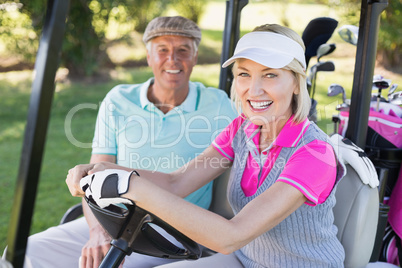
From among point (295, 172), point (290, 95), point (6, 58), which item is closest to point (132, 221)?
point (295, 172)

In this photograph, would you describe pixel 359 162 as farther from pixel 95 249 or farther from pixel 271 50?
pixel 95 249

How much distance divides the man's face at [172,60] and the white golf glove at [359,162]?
97 cm

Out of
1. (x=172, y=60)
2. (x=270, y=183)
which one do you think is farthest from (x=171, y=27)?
(x=270, y=183)

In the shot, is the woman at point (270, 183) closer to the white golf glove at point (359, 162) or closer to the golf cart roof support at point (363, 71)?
the white golf glove at point (359, 162)

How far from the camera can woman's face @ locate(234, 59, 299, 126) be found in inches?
66.3

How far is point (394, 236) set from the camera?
2098 millimetres

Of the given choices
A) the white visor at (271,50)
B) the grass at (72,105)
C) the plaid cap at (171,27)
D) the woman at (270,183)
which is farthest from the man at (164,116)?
the white visor at (271,50)

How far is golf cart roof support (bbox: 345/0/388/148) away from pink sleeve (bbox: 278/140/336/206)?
0.37m

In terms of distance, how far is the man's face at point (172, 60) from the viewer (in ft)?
8.11

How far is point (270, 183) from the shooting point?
1716 mm

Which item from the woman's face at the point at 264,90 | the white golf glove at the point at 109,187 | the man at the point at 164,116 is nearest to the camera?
the white golf glove at the point at 109,187


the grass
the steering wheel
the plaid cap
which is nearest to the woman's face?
the steering wheel

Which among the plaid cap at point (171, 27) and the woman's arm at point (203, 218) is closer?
the woman's arm at point (203, 218)

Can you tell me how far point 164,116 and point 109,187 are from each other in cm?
107
